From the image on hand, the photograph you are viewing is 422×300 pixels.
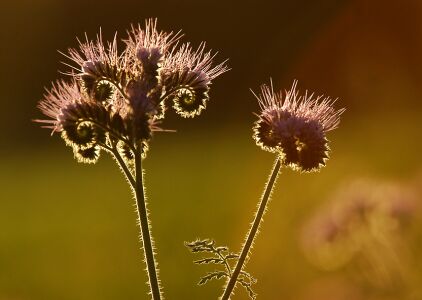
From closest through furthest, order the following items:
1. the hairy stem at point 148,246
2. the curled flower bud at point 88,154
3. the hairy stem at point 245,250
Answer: the hairy stem at point 148,246
the hairy stem at point 245,250
the curled flower bud at point 88,154

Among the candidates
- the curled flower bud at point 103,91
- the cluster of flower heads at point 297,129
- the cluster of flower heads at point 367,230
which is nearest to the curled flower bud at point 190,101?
the cluster of flower heads at point 297,129

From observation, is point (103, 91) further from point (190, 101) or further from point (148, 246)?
point (148, 246)

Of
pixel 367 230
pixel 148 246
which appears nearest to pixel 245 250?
pixel 148 246

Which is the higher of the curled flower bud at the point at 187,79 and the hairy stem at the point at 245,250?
the curled flower bud at the point at 187,79

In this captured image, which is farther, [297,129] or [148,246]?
[297,129]

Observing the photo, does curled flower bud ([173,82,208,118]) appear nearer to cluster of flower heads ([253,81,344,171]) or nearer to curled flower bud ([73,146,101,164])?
cluster of flower heads ([253,81,344,171])

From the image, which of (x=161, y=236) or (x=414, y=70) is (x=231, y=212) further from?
(x=414, y=70)

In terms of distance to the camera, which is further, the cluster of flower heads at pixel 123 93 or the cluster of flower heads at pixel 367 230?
the cluster of flower heads at pixel 367 230

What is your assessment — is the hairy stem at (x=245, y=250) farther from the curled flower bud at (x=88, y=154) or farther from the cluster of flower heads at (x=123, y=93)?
the curled flower bud at (x=88, y=154)
